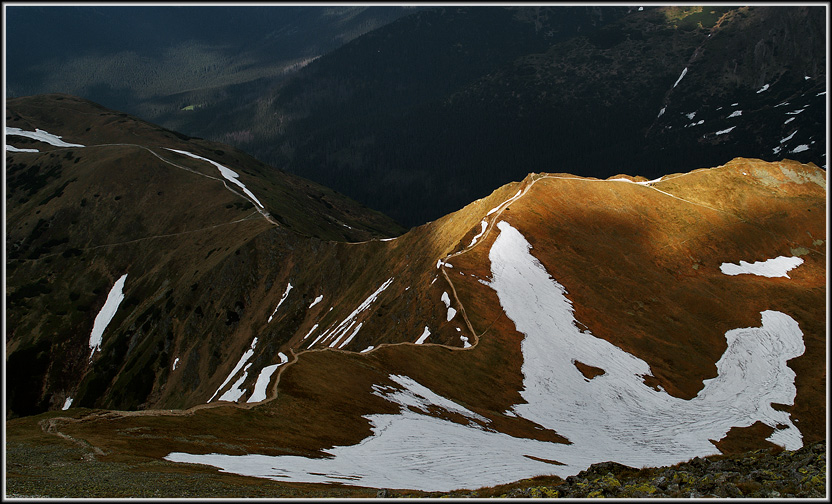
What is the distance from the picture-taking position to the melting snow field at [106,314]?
172750 millimetres

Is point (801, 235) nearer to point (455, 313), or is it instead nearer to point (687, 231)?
point (687, 231)

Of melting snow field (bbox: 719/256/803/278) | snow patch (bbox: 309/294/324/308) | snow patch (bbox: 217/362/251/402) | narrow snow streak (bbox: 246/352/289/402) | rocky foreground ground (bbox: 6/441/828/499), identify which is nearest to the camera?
rocky foreground ground (bbox: 6/441/828/499)

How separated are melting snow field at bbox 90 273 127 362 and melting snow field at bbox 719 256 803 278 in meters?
155

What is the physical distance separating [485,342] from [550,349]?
340 inches

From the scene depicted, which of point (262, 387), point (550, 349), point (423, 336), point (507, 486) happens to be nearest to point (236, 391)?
point (423, 336)

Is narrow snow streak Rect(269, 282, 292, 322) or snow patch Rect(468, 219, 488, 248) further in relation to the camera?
narrow snow streak Rect(269, 282, 292, 322)

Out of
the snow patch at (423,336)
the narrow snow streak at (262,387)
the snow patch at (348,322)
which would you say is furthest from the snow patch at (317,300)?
the narrow snow streak at (262,387)

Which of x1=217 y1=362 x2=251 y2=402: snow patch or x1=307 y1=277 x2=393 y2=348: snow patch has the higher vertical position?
x1=307 y1=277 x2=393 y2=348: snow patch

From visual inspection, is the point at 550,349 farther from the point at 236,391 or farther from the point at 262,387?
the point at 236,391

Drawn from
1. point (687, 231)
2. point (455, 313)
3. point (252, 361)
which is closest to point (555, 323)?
point (455, 313)

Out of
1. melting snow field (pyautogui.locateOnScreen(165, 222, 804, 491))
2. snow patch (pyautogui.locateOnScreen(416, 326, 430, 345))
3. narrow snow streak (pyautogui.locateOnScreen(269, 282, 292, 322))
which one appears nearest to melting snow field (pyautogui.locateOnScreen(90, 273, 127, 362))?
narrow snow streak (pyautogui.locateOnScreen(269, 282, 292, 322))

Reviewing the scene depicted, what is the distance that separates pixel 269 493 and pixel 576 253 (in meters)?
79.0

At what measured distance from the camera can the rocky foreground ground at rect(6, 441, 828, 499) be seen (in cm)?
2680

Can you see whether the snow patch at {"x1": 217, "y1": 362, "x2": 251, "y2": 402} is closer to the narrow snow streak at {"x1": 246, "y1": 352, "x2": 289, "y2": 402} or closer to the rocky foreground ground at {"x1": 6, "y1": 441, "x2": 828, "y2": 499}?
the narrow snow streak at {"x1": 246, "y1": 352, "x2": 289, "y2": 402}
